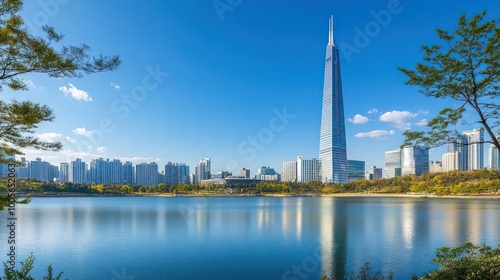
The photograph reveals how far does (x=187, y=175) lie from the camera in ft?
471

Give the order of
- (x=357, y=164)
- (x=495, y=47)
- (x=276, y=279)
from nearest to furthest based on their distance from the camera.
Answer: (x=495, y=47)
(x=276, y=279)
(x=357, y=164)

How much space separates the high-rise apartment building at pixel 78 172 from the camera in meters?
102

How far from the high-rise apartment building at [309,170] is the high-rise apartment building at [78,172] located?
323 feet

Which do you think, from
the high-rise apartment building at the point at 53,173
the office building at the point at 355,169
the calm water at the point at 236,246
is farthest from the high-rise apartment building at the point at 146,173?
the calm water at the point at 236,246

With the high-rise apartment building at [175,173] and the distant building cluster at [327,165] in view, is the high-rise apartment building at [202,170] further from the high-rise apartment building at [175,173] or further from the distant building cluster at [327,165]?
the high-rise apartment building at [175,173]

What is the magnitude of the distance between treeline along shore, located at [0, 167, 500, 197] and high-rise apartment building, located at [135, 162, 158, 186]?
3073 cm

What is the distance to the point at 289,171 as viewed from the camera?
171000mm

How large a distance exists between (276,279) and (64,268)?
1010cm

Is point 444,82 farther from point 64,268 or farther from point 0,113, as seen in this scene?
point 64,268

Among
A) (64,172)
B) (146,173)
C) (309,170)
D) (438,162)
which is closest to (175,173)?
(146,173)

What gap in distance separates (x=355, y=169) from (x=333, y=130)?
32395 millimetres

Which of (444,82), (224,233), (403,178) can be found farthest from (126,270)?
(403,178)

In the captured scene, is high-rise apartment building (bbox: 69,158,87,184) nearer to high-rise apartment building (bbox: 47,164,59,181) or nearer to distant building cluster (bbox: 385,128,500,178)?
high-rise apartment building (bbox: 47,164,59,181)

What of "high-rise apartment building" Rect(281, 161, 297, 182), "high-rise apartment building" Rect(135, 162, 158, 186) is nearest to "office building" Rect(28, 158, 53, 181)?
"high-rise apartment building" Rect(135, 162, 158, 186)
